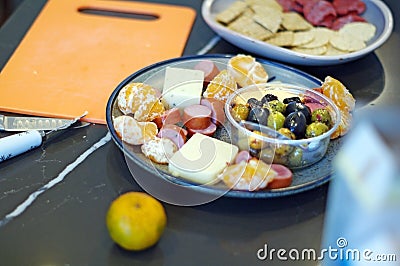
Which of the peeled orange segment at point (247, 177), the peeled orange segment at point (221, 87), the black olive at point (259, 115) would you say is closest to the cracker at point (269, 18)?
the peeled orange segment at point (221, 87)

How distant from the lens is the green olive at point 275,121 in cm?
86

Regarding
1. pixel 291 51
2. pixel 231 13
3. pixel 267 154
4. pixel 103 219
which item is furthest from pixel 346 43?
pixel 103 219

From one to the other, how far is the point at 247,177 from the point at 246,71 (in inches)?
11.8

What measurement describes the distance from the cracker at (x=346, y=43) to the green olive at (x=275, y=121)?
377 millimetres

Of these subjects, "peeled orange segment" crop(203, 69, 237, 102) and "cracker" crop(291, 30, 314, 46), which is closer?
"peeled orange segment" crop(203, 69, 237, 102)

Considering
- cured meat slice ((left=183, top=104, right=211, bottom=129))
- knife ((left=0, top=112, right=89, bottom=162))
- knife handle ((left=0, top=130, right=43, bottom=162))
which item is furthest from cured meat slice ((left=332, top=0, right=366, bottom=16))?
knife handle ((left=0, top=130, right=43, bottom=162))

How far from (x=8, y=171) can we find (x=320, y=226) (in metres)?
0.50

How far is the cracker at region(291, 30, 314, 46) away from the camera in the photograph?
118cm

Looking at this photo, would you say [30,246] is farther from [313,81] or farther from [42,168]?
[313,81]

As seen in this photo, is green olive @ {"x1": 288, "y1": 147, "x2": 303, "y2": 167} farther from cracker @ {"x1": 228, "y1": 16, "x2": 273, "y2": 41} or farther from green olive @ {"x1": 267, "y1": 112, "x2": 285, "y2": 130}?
cracker @ {"x1": 228, "y1": 16, "x2": 273, "y2": 41}

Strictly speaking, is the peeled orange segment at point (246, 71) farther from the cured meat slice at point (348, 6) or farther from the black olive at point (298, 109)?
the cured meat slice at point (348, 6)

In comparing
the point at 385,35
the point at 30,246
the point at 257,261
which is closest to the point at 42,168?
the point at 30,246

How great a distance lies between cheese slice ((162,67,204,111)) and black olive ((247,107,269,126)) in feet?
0.37

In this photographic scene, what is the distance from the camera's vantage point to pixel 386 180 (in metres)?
0.36
